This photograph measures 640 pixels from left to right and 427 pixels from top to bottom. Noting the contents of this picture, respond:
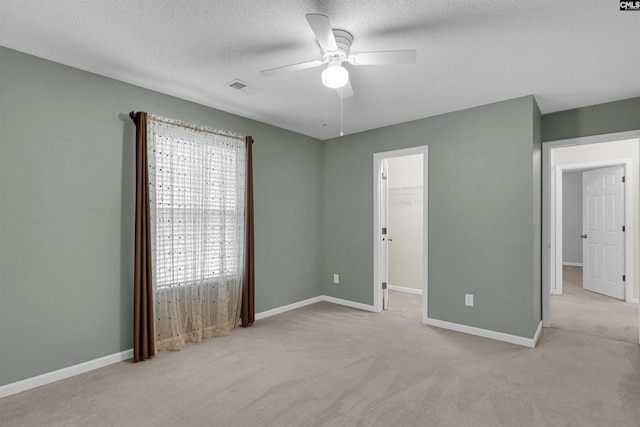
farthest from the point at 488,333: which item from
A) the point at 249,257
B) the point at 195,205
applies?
the point at 195,205

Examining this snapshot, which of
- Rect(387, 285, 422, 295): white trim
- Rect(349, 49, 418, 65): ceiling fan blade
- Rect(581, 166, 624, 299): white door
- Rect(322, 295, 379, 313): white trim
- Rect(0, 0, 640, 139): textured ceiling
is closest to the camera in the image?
Rect(0, 0, 640, 139): textured ceiling

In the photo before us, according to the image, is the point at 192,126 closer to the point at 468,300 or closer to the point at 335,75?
the point at 335,75

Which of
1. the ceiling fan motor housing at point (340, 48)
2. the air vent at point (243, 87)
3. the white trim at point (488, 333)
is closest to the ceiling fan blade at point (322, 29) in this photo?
the ceiling fan motor housing at point (340, 48)

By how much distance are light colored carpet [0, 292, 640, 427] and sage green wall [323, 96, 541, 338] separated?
1.29 ft

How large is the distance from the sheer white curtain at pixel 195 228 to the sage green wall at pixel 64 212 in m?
0.22

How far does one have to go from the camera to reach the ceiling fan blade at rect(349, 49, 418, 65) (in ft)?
6.70

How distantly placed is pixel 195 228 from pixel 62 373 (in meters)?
1.53

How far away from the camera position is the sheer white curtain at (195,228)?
3143mm

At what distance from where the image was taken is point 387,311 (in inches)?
176

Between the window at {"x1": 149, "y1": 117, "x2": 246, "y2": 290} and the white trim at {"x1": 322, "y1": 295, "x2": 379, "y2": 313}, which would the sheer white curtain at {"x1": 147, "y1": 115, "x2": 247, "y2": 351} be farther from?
the white trim at {"x1": 322, "y1": 295, "x2": 379, "y2": 313}

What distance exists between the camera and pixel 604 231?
5.23 meters

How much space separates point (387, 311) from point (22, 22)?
4410 millimetres

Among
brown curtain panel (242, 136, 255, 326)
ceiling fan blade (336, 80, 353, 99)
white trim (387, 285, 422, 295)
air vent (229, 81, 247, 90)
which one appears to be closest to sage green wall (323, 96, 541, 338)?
white trim (387, 285, 422, 295)

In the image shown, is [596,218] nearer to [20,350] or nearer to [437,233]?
[437,233]
